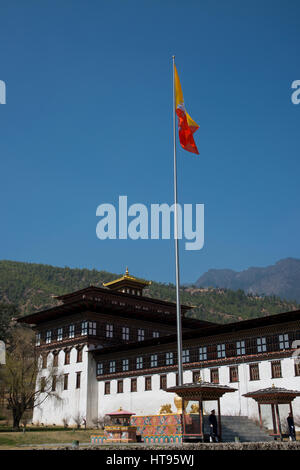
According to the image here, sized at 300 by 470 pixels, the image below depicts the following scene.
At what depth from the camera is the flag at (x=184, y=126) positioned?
33.9 metres

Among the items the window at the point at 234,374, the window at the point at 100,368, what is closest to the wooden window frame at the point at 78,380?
the window at the point at 100,368

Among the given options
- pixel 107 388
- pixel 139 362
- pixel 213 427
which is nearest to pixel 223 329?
pixel 139 362

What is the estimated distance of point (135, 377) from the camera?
5178 cm

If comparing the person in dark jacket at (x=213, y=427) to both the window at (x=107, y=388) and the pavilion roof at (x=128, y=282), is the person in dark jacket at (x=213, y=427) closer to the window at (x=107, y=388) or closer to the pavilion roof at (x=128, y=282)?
the window at (x=107, y=388)

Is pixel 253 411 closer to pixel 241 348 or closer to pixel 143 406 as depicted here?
pixel 241 348

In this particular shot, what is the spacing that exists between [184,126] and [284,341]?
17978mm

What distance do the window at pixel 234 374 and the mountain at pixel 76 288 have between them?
104 metres

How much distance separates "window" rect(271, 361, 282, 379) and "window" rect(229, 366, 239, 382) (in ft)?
11.5

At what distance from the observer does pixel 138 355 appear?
52.3 meters

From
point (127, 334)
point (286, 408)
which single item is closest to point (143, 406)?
point (127, 334)

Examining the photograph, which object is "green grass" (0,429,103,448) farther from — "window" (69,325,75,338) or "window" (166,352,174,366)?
"window" (69,325,75,338)

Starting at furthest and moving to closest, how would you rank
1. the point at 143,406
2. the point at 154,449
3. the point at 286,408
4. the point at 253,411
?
1. the point at 143,406
2. the point at 253,411
3. the point at 286,408
4. the point at 154,449

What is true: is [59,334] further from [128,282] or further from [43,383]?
[128,282]
